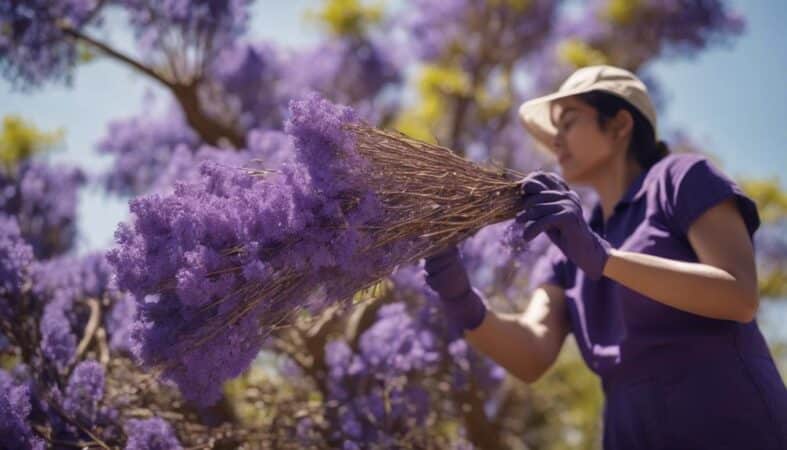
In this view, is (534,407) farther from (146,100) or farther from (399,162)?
(399,162)

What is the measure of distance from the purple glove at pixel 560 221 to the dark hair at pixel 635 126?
0.72 metres

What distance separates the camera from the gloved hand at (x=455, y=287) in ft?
8.06

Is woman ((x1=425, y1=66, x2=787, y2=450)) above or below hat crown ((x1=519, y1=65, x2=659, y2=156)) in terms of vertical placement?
below

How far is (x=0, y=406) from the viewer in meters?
2.10

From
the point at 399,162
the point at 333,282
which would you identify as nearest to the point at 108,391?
the point at 333,282

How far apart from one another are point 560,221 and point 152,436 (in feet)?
4.82

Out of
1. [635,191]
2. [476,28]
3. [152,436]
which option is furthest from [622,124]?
[476,28]

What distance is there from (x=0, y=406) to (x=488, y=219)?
4.95ft

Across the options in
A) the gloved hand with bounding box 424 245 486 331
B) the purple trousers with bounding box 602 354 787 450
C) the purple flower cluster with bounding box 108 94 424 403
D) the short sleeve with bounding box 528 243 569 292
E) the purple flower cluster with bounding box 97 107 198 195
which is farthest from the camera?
the purple flower cluster with bounding box 97 107 198 195

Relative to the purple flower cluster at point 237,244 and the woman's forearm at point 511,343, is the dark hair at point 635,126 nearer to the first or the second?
the woman's forearm at point 511,343

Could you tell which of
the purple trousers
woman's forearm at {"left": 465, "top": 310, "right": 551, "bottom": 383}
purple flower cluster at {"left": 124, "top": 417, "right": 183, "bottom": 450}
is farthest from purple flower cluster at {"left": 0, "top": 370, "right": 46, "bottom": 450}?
the purple trousers

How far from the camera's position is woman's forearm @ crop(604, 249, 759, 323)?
2.11 metres

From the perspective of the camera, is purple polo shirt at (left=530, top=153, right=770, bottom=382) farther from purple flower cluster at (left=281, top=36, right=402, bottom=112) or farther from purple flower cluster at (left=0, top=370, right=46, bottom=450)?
purple flower cluster at (left=281, top=36, right=402, bottom=112)

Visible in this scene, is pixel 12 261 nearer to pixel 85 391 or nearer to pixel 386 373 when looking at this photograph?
pixel 85 391
